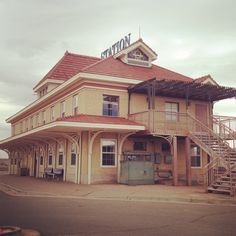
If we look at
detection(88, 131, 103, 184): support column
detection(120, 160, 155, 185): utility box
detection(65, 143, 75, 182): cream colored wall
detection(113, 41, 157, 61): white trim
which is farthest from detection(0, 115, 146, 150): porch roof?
detection(113, 41, 157, 61): white trim

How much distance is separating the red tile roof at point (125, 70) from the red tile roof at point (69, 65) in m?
4.91

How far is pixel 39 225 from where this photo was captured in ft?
26.9

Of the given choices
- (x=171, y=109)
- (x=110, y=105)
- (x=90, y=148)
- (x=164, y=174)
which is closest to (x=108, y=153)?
(x=90, y=148)

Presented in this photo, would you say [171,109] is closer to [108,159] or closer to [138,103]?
[138,103]

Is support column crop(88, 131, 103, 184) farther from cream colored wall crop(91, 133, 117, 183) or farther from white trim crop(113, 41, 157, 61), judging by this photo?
white trim crop(113, 41, 157, 61)

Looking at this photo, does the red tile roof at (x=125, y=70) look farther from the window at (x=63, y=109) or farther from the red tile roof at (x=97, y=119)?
the window at (x=63, y=109)

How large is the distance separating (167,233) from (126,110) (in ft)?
49.4

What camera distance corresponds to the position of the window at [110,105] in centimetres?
2173

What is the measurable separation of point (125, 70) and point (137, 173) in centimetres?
766

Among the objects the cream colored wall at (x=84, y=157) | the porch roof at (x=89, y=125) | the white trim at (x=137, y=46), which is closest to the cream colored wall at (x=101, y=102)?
the porch roof at (x=89, y=125)

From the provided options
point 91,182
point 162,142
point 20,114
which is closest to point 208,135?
point 162,142

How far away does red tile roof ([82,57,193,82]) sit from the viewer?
21.7m

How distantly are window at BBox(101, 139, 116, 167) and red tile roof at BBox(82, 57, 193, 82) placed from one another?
14.3 feet

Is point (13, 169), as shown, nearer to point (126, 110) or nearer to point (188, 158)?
point (126, 110)
